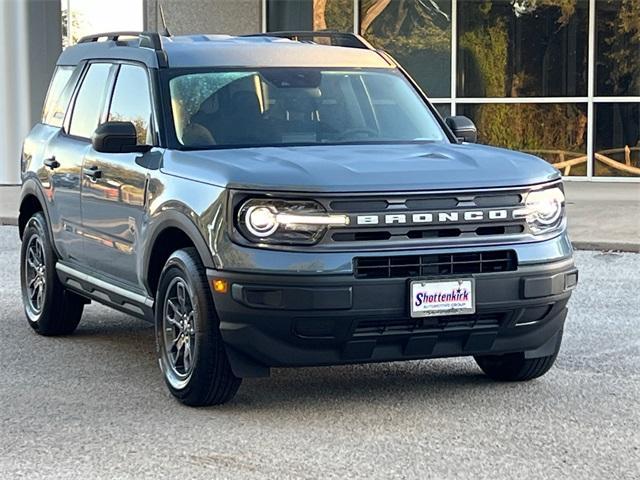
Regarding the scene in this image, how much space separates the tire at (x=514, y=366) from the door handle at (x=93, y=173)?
2395 mm

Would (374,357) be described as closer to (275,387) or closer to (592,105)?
(275,387)

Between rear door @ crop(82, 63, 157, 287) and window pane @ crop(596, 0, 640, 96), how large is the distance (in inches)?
506

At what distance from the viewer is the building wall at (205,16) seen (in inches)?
854

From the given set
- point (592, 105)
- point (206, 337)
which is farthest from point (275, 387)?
point (592, 105)

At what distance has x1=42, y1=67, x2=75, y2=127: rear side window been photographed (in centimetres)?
882

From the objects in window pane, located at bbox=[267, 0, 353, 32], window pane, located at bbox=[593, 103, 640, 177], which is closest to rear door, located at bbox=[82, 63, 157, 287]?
window pane, located at bbox=[593, 103, 640, 177]

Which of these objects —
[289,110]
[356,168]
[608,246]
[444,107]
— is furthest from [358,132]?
[444,107]

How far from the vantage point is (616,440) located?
588cm

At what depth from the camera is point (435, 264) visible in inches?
244

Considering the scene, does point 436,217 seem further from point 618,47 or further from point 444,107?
point 444,107

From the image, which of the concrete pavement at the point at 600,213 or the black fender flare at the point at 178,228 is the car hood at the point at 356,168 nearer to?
the black fender flare at the point at 178,228

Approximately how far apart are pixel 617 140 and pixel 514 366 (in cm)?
1316

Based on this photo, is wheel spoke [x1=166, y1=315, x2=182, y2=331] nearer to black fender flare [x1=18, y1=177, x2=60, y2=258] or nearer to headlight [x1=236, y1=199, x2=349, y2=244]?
headlight [x1=236, y1=199, x2=349, y2=244]

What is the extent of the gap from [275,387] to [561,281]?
163cm
